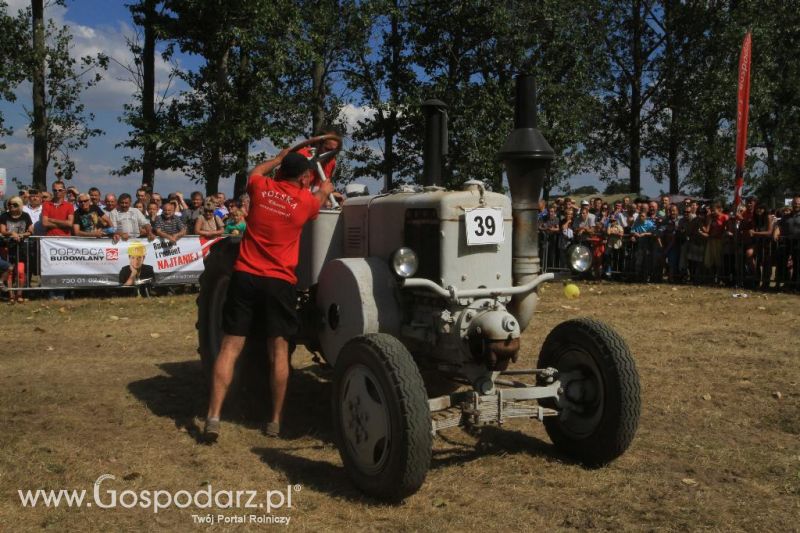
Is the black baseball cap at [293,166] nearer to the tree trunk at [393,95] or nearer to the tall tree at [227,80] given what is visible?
the tall tree at [227,80]

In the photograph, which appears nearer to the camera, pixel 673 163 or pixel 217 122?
pixel 217 122

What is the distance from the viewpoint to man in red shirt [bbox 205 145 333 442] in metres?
4.97

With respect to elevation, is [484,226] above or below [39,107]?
below

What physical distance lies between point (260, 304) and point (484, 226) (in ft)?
5.41

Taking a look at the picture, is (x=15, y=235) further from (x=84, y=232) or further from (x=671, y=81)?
(x=671, y=81)

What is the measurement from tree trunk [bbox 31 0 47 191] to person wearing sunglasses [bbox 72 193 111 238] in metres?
7.99


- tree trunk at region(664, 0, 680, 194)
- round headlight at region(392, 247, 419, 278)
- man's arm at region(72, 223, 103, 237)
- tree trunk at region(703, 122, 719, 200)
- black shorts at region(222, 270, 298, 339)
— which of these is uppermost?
tree trunk at region(664, 0, 680, 194)

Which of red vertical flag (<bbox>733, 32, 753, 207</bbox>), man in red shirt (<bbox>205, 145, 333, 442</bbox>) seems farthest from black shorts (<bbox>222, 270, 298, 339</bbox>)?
red vertical flag (<bbox>733, 32, 753, 207</bbox>)

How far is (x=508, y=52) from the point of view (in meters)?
25.4

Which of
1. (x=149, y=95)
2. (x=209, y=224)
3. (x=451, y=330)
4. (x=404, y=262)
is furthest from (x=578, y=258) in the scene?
(x=149, y=95)

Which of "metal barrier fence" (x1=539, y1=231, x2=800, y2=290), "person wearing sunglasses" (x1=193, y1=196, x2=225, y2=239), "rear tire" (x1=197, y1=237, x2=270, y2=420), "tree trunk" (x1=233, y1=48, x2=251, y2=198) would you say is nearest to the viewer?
"rear tire" (x1=197, y1=237, x2=270, y2=420)

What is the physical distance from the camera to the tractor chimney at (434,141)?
529cm

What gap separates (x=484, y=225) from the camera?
4652mm

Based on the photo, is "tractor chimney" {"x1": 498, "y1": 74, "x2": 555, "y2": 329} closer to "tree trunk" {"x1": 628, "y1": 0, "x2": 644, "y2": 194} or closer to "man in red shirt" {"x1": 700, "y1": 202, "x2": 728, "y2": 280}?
"man in red shirt" {"x1": 700, "y1": 202, "x2": 728, "y2": 280}
